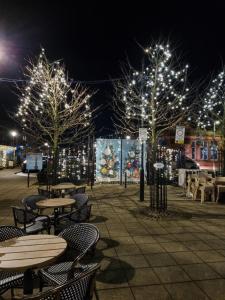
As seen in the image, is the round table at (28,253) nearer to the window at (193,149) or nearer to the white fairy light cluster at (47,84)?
the white fairy light cluster at (47,84)

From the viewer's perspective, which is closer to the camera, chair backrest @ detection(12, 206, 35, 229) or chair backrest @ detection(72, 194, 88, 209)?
chair backrest @ detection(12, 206, 35, 229)

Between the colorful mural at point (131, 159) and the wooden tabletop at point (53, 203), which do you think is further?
the colorful mural at point (131, 159)

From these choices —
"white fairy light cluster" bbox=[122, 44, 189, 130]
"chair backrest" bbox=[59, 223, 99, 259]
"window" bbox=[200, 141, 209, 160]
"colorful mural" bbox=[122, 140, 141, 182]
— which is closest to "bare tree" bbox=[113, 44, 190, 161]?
"white fairy light cluster" bbox=[122, 44, 189, 130]

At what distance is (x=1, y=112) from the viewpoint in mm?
42031

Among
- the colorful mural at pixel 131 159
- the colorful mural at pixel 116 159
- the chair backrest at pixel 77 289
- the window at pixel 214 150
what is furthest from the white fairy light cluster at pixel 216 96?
the chair backrest at pixel 77 289

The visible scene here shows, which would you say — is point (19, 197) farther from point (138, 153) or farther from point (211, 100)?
point (211, 100)

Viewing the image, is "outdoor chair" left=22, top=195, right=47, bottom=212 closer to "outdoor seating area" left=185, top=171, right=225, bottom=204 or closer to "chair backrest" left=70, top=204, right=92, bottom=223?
"chair backrest" left=70, top=204, right=92, bottom=223

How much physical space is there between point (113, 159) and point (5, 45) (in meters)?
7.65

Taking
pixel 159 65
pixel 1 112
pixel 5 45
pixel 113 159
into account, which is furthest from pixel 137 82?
pixel 1 112

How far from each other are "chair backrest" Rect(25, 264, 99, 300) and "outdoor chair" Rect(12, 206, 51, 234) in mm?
2732

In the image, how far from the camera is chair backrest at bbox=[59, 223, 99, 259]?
12.9ft

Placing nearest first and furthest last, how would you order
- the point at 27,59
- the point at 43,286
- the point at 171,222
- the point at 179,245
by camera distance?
the point at 43,286 → the point at 179,245 → the point at 171,222 → the point at 27,59

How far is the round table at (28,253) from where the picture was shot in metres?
2.94

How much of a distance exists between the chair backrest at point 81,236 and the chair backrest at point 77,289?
1088 mm
